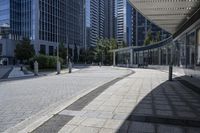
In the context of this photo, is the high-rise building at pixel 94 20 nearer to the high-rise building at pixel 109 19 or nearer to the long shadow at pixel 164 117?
the high-rise building at pixel 109 19

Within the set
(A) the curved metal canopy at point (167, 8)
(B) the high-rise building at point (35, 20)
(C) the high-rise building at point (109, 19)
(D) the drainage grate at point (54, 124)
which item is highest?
(C) the high-rise building at point (109, 19)

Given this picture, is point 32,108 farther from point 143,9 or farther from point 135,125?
point 143,9

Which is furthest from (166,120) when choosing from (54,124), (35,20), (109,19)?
(109,19)

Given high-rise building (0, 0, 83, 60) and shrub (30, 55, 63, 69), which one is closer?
shrub (30, 55, 63, 69)

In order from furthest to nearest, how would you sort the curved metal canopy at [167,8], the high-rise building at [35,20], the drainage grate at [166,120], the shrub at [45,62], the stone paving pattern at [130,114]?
the high-rise building at [35,20] → the shrub at [45,62] → the curved metal canopy at [167,8] → the drainage grate at [166,120] → the stone paving pattern at [130,114]

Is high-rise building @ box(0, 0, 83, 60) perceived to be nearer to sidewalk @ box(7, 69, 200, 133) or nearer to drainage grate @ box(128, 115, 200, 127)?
sidewalk @ box(7, 69, 200, 133)

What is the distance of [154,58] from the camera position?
44.8m

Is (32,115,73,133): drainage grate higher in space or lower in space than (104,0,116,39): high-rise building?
lower

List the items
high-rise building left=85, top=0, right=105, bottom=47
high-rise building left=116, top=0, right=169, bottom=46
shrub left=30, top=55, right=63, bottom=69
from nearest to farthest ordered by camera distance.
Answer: shrub left=30, top=55, right=63, bottom=69 < high-rise building left=116, top=0, right=169, bottom=46 < high-rise building left=85, top=0, right=105, bottom=47

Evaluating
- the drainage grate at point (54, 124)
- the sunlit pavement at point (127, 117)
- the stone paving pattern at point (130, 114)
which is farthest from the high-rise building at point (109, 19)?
the drainage grate at point (54, 124)

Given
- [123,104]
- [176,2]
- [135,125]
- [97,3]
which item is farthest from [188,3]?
[97,3]

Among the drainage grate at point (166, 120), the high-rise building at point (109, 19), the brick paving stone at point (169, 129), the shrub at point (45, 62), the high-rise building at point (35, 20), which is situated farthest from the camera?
the high-rise building at point (109, 19)

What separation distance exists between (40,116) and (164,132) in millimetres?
3431

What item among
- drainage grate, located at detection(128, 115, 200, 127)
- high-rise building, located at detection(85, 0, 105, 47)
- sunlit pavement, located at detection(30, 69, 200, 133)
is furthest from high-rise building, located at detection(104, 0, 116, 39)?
drainage grate, located at detection(128, 115, 200, 127)
